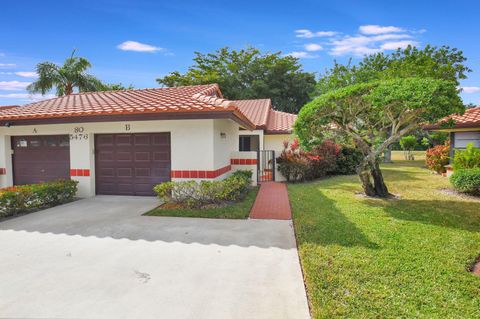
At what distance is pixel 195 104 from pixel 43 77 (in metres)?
22.7

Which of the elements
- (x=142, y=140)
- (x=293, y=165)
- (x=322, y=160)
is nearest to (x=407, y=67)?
(x=322, y=160)

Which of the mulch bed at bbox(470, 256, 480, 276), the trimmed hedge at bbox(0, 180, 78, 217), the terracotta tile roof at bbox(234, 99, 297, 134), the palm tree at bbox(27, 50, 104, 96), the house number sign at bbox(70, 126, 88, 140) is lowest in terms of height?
the mulch bed at bbox(470, 256, 480, 276)

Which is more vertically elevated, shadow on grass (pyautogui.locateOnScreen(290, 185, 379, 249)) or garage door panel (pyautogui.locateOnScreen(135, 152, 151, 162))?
garage door panel (pyautogui.locateOnScreen(135, 152, 151, 162))

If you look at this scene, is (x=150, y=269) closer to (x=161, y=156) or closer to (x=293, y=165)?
(x=161, y=156)

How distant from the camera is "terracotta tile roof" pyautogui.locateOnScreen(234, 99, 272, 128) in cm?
1778

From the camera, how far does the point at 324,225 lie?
20.2 ft

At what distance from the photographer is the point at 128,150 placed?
954cm

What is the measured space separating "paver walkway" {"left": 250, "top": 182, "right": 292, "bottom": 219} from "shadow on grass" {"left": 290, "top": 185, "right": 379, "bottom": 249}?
12.2 inches

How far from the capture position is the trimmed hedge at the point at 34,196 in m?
7.18

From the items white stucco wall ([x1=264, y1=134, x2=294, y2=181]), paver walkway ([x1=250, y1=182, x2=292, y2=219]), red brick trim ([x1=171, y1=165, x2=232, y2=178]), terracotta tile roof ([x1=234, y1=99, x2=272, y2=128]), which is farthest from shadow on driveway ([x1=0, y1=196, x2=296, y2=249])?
white stucco wall ([x1=264, y1=134, x2=294, y2=181])

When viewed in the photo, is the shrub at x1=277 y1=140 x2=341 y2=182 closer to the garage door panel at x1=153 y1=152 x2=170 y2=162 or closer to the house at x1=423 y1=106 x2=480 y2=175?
the house at x1=423 y1=106 x2=480 y2=175

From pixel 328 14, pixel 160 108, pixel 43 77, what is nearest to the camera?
pixel 160 108

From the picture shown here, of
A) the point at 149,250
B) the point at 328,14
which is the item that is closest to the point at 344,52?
the point at 328,14

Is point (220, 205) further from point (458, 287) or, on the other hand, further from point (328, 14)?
point (328, 14)
